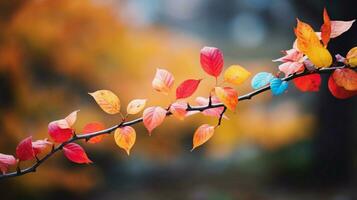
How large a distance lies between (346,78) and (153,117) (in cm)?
22

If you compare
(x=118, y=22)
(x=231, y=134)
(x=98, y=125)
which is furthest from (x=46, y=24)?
(x=98, y=125)

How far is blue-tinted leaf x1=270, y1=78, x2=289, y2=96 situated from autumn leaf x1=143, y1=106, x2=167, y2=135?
0.13 m

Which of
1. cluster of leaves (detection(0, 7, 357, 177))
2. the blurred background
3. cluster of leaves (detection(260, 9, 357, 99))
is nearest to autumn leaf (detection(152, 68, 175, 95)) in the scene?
cluster of leaves (detection(0, 7, 357, 177))

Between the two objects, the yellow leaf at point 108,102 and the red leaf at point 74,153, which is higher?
the yellow leaf at point 108,102

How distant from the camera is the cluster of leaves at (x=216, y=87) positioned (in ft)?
1.35

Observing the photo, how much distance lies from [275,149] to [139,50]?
989mm

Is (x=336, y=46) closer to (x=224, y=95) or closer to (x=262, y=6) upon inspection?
(x=262, y=6)

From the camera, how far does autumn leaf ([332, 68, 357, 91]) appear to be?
42cm

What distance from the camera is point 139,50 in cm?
181

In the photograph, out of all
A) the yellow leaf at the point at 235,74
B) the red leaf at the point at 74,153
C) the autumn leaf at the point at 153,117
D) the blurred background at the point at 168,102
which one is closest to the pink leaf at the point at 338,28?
the yellow leaf at the point at 235,74

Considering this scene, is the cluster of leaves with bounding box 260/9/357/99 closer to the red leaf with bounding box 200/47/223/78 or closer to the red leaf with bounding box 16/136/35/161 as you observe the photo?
the red leaf with bounding box 200/47/223/78

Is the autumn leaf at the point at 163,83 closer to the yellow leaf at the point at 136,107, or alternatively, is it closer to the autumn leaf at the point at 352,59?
the yellow leaf at the point at 136,107

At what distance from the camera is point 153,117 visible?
0.44 m

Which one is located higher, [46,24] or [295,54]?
[46,24]
